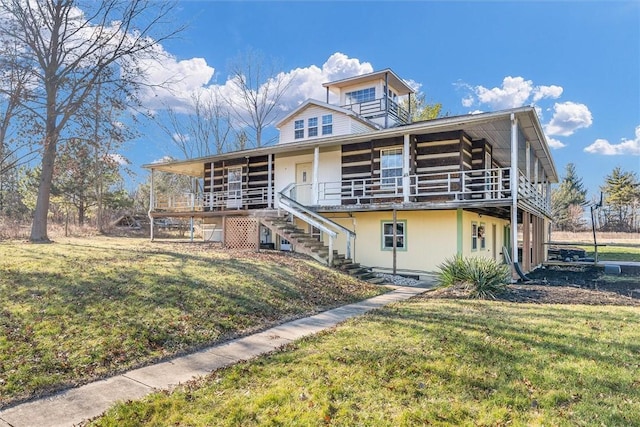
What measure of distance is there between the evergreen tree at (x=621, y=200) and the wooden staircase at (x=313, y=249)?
51637 mm

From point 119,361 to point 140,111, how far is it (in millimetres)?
13892

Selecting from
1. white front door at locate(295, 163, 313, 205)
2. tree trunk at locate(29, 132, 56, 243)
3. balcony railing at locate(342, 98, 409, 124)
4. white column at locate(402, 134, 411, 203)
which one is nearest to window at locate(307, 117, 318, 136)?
balcony railing at locate(342, 98, 409, 124)

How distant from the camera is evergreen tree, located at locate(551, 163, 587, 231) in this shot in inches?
2168

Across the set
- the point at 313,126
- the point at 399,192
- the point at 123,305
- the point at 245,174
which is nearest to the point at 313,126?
the point at 313,126

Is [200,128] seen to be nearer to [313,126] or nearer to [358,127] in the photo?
[313,126]

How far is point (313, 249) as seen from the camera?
14.4 m

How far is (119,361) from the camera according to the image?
5.04 m

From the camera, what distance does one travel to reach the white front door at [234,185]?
70.6ft

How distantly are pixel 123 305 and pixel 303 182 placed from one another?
1330 centimetres

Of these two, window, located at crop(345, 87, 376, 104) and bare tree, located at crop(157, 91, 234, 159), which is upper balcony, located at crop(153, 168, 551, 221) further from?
bare tree, located at crop(157, 91, 234, 159)

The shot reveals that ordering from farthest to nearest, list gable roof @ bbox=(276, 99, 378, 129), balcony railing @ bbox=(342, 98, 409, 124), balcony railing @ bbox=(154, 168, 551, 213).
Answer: balcony railing @ bbox=(342, 98, 409, 124) < gable roof @ bbox=(276, 99, 378, 129) < balcony railing @ bbox=(154, 168, 551, 213)

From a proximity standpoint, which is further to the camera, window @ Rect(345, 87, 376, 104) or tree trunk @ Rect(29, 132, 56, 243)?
window @ Rect(345, 87, 376, 104)

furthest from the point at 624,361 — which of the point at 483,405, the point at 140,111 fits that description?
the point at 140,111

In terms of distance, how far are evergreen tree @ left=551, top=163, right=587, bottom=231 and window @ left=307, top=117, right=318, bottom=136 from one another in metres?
43.7
